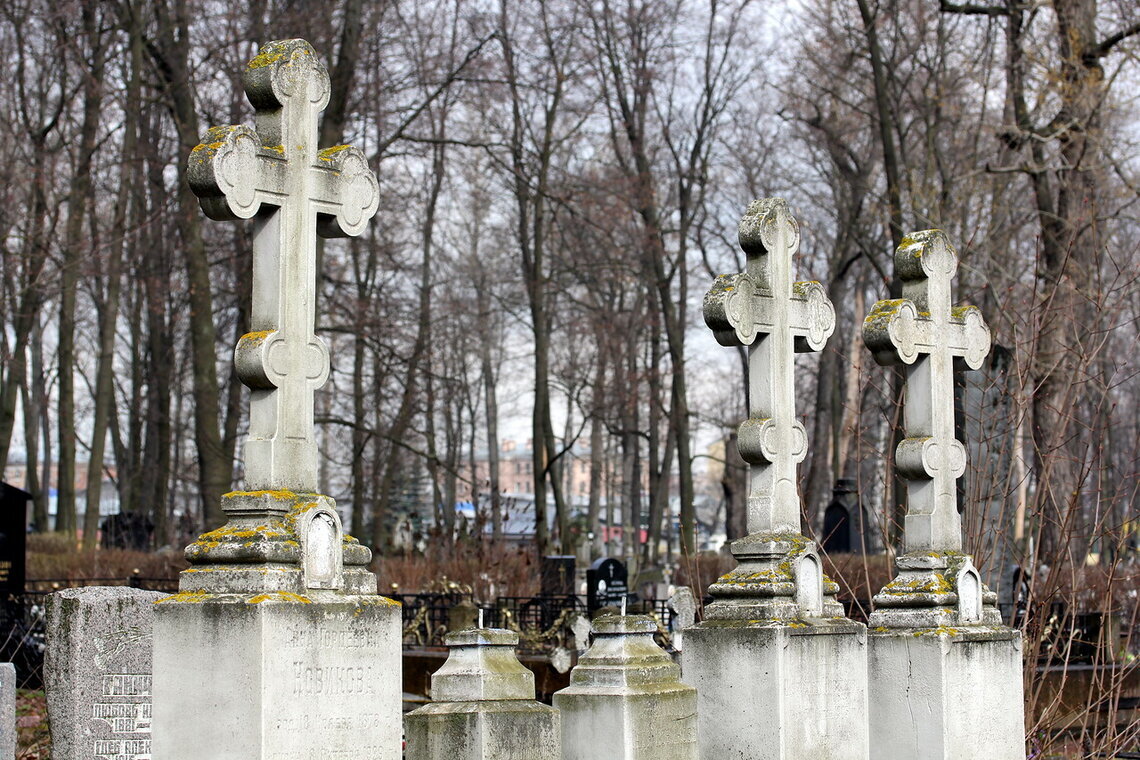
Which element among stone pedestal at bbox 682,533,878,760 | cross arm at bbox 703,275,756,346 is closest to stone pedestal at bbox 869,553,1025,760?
stone pedestal at bbox 682,533,878,760

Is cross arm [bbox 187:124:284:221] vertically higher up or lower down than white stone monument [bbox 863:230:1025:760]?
higher up

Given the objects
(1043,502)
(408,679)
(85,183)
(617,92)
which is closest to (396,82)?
(85,183)

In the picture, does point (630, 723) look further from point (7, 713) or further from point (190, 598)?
point (7, 713)

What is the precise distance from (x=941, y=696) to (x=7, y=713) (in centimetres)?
499

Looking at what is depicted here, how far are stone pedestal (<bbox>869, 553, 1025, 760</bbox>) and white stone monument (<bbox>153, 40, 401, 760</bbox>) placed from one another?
3.36 m

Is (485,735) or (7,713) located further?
(7,713)

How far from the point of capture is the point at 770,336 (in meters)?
7.76

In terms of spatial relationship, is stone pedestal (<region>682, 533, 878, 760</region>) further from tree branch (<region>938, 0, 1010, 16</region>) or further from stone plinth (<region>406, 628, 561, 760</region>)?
tree branch (<region>938, 0, 1010, 16</region>)

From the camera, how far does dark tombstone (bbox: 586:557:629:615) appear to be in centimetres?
1653

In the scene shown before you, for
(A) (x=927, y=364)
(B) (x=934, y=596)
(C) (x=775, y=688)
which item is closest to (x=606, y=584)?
(A) (x=927, y=364)

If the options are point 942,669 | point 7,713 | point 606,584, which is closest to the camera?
point 7,713

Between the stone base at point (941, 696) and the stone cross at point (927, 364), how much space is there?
2.24ft

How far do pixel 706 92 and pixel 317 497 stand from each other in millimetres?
25846

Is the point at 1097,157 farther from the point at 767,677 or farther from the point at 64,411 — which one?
the point at 64,411
